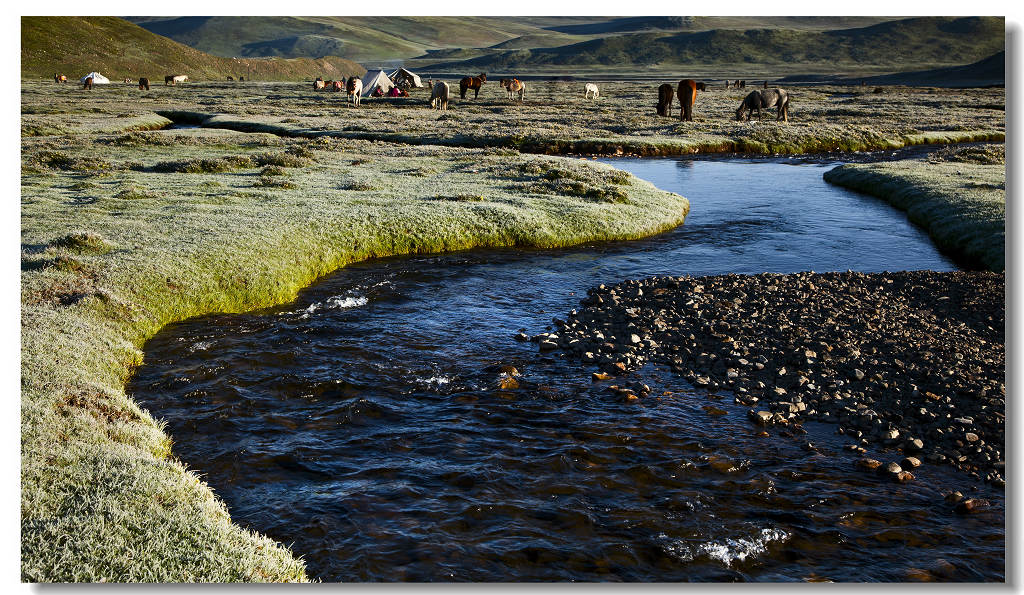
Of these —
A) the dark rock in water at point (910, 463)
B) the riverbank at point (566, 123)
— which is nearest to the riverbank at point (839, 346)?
the dark rock in water at point (910, 463)

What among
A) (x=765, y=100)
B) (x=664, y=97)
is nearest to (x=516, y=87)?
(x=664, y=97)

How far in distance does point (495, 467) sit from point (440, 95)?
85328mm

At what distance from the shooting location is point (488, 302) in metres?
20.3

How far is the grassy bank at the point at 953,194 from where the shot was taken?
26.1 metres

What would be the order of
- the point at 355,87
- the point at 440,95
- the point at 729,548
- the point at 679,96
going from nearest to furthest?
1. the point at 729,548
2. the point at 679,96
3. the point at 440,95
4. the point at 355,87

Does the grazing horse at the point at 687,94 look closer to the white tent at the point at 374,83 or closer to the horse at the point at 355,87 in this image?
the horse at the point at 355,87

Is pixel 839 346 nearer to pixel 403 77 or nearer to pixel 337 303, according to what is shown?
pixel 337 303

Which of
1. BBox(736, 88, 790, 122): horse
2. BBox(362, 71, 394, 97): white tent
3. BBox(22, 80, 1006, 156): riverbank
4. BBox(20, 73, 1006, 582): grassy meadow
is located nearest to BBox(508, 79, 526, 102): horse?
BBox(22, 80, 1006, 156): riverbank

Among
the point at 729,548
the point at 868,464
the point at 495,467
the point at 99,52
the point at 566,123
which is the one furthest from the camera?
the point at 99,52

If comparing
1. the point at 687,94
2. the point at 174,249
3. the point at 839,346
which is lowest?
the point at 839,346

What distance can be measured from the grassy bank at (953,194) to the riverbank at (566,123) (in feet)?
43.7

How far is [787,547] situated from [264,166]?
36195 mm

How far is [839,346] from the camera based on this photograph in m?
16.0

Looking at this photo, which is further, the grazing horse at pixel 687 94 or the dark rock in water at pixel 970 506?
the grazing horse at pixel 687 94
